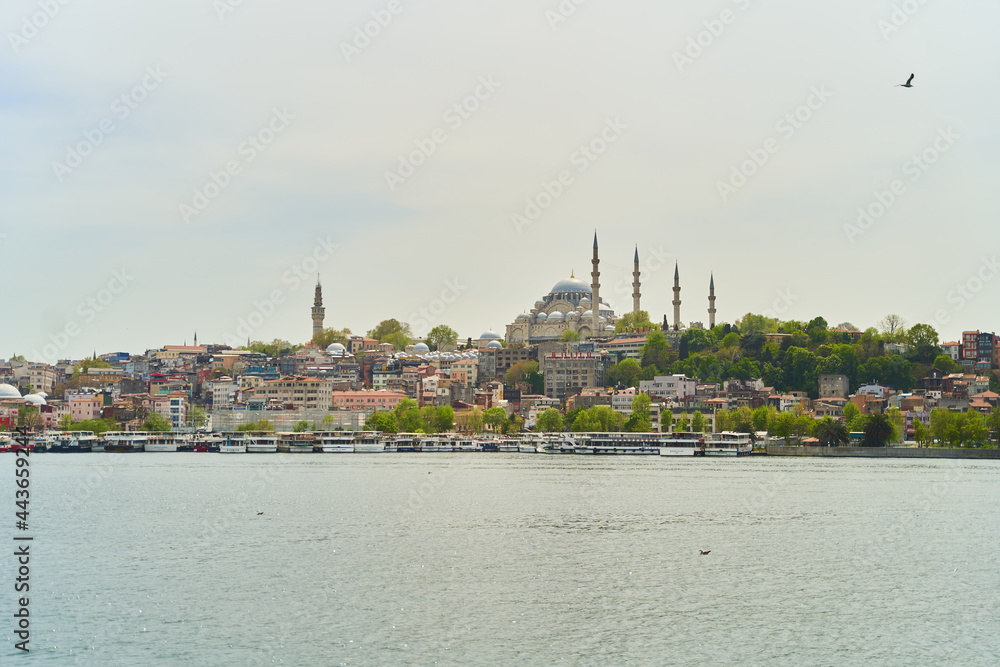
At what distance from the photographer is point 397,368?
122 m

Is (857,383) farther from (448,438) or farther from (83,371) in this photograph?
(83,371)

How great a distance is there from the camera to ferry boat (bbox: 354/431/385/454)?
8000 centimetres

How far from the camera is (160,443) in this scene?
83.6 m

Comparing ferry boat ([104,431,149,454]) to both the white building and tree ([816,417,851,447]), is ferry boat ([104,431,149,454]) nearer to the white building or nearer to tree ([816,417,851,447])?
the white building

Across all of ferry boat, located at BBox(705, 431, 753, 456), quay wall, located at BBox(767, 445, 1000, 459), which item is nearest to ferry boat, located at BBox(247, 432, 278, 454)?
ferry boat, located at BBox(705, 431, 753, 456)

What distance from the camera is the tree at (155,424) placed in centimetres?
9444

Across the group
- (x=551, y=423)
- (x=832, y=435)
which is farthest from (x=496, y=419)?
(x=832, y=435)

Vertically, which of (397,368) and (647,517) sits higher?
(397,368)

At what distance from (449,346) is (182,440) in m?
61.2

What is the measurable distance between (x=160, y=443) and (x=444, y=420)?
19.9 m

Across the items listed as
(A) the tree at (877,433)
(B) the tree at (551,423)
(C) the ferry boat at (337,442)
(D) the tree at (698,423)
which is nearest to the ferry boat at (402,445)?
(C) the ferry boat at (337,442)

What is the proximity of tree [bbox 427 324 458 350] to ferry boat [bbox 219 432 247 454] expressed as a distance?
60.0 m

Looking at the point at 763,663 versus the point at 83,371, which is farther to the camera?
the point at 83,371

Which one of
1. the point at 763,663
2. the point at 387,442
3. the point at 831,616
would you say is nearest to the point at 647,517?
the point at 831,616
